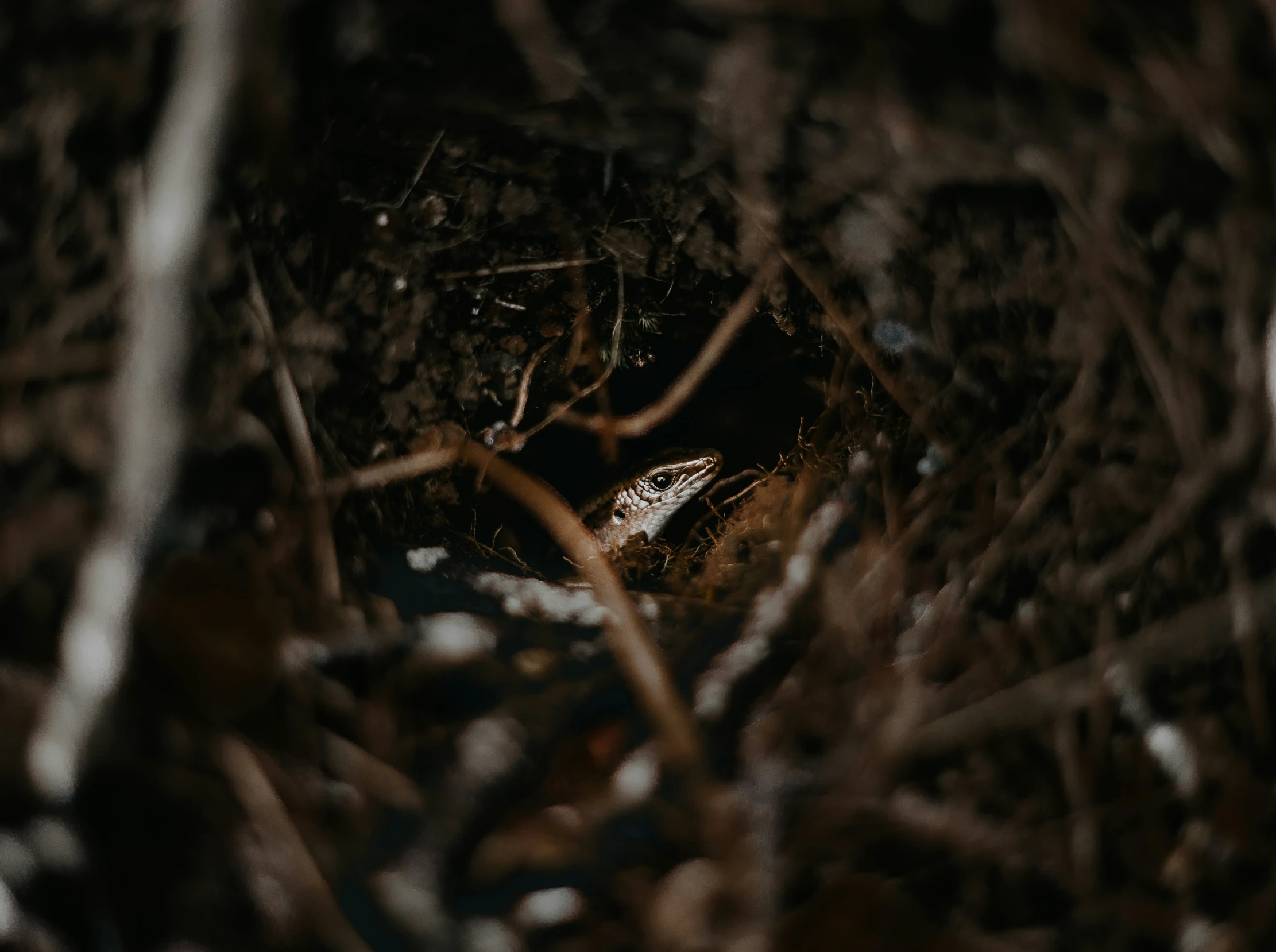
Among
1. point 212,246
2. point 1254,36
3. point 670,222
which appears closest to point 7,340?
point 212,246

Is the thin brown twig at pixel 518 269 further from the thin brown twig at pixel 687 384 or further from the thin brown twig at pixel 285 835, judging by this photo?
the thin brown twig at pixel 285 835

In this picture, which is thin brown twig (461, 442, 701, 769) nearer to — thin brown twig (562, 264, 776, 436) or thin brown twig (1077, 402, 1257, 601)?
thin brown twig (562, 264, 776, 436)

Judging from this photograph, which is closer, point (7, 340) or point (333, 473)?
point (7, 340)

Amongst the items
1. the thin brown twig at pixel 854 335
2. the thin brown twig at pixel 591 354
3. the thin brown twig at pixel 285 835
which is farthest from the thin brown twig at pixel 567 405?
the thin brown twig at pixel 285 835

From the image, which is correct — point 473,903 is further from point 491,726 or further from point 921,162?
point 921,162

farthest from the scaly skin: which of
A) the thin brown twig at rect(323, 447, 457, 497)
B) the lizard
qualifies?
the thin brown twig at rect(323, 447, 457, 497)

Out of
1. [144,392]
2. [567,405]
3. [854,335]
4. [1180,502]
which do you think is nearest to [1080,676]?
[1180,502]
